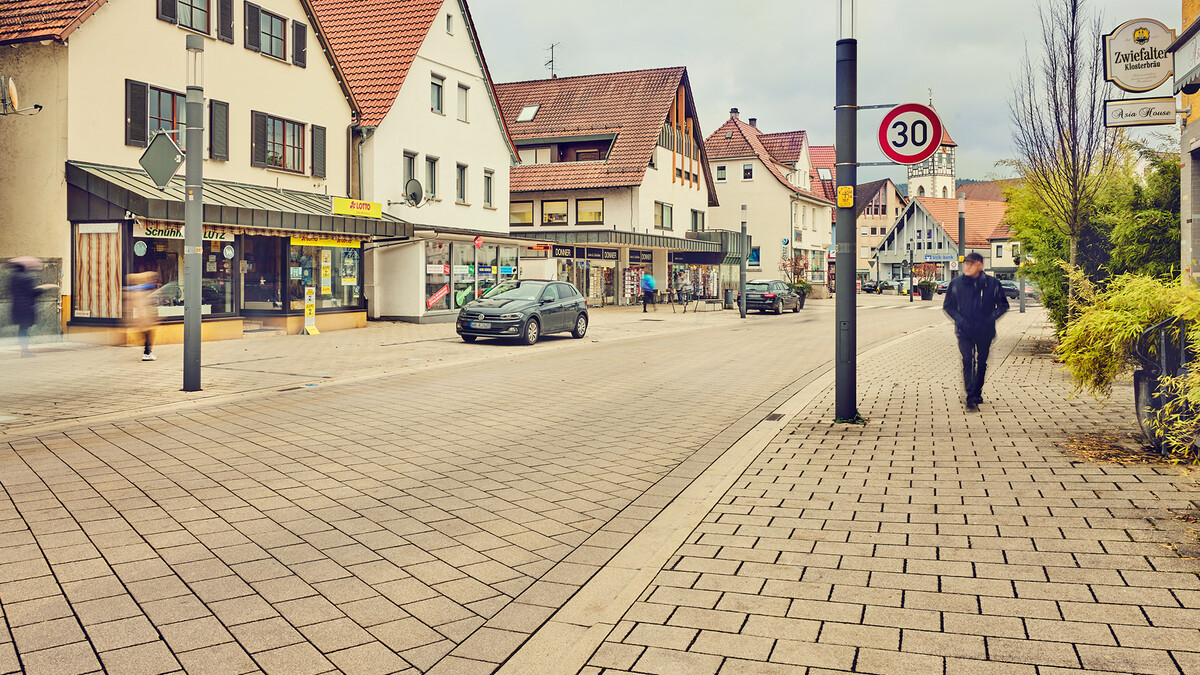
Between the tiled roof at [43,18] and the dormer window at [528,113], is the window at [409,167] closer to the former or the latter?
the tiled roof at [43,18]

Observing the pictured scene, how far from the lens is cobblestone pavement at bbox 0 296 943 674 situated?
4.04 m

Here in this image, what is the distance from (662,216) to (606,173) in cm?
434

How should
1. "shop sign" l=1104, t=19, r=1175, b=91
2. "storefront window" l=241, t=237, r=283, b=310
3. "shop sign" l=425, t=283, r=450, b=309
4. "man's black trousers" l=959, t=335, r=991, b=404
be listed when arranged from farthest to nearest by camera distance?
"shop sign" l=425, t=283, r=450, b=309, "storefront window" l=241, t=237, r=283, b=310, "shop sign" l=1104, t=19, r=1175, b=91, "man's black trousers" l=959, t=335, r=991, b=404

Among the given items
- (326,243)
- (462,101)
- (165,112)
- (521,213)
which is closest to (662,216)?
(521,213)

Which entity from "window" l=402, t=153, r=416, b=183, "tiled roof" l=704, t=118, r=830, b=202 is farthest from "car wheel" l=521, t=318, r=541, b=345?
"tiled roof" l=704, t=118, r=830, b=202

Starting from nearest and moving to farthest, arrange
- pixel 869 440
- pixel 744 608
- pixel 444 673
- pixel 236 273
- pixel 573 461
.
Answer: pixel 444 673 < pixel 744 608 < pixel 573 461 < pixel 869 440 < pixel 236 273

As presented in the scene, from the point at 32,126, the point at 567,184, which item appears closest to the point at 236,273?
the point at 32,126

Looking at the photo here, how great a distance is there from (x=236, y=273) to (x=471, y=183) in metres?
11.9

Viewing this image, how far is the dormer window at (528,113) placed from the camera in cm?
4894

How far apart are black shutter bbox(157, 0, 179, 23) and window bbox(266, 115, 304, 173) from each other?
3.42m

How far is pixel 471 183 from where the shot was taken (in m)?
33.3

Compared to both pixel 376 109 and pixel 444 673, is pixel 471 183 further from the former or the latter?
pixel 444 673

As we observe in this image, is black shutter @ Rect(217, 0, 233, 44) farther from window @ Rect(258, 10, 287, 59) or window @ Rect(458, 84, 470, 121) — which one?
window @ Rect(458, 84, 470, 121)

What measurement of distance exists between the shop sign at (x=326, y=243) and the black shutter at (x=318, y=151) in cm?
209
